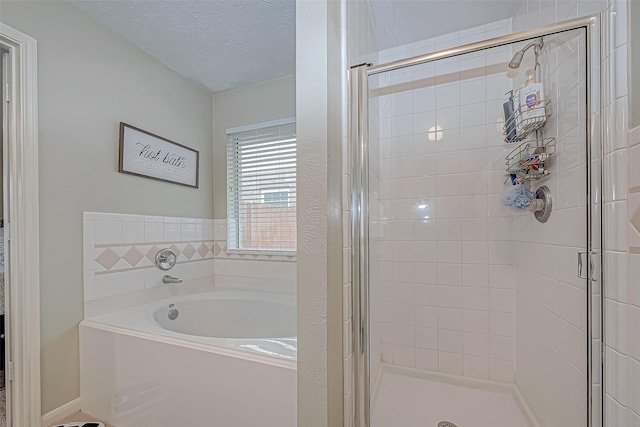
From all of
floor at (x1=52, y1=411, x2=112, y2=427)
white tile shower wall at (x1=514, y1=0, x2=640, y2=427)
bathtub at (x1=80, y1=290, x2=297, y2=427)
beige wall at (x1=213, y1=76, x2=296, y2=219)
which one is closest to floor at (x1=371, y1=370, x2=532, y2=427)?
bathtub at (x1=80, y1=290, x2=297, y2=427)

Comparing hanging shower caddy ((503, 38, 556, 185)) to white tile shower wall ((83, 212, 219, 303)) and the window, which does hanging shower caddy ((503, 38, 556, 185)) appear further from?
white tile shower wall ((83, 212, 219, 303))

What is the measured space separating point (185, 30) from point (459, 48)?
5.56 feet

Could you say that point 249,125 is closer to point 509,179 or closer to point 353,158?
point 353,158

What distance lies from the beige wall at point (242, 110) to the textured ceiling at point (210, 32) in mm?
117

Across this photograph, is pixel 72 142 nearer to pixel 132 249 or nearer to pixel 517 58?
pixel 132 249

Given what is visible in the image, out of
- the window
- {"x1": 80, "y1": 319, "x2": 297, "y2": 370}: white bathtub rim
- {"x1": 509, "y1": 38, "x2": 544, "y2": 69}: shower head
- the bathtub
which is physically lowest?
the bathtub

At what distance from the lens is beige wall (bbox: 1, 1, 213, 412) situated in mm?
1579

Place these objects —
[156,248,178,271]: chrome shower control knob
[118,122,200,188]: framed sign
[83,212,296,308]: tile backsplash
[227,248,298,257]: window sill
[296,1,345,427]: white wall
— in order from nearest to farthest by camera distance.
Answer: [296,1,345,427]: white wall, [83,212,296,308]: tile backsplash, [118,122,200,188]: framed sign, [156,248,178,271]: chrome shower control knob, [227,248,298,257]: window sill

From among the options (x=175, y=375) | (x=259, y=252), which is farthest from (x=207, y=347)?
(x=259, y=252)

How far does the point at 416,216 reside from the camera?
1909mm

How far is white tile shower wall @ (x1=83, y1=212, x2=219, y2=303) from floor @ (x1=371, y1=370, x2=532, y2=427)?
1.66 m

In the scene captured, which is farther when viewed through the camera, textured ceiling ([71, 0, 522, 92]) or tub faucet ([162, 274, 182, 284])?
tub faucet ([162, 274, 182, 284])

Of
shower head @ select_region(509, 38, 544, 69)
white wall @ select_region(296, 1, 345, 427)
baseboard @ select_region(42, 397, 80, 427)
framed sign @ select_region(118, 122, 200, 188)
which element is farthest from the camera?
framed sign @ select_region(118, 122, 200, 188)

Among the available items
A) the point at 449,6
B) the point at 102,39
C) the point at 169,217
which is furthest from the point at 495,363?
the point at 102,39
